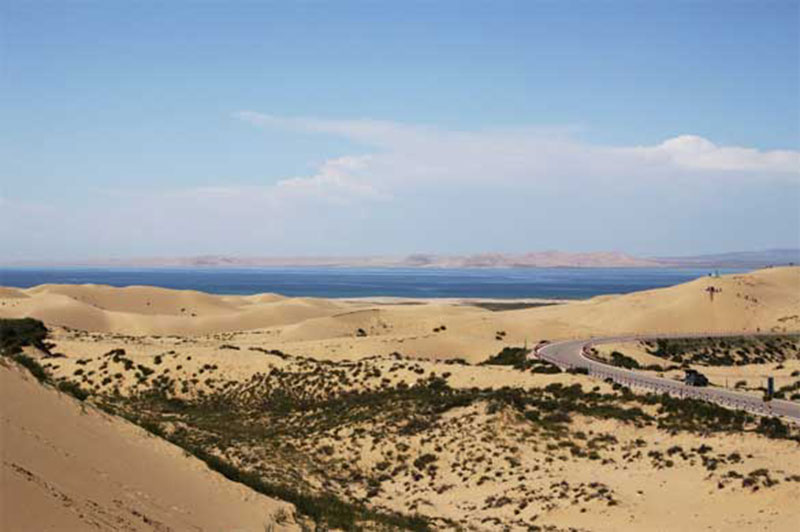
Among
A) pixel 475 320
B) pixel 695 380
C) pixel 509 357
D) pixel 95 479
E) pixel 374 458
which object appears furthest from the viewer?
pixel 475 320

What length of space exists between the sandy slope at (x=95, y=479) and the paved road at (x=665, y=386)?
18.8m

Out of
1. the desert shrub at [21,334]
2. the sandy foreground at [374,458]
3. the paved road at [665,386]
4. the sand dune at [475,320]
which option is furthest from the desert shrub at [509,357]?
the desert shrub at [21,334]

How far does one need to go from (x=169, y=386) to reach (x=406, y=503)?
2146cm

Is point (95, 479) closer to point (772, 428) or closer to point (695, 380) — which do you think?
point (772, 428)

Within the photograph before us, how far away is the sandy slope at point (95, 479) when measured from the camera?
8.65m

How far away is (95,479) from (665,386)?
2575cm

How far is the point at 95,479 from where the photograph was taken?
10.9 metres

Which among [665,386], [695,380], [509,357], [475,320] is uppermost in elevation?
[695,380]

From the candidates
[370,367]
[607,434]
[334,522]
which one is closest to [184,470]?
[334,522]

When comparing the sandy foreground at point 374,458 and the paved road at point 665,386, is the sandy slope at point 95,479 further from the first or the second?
the paved road at point 665,386

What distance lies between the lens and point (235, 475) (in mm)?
15492

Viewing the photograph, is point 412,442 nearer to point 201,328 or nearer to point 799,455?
point 799,455

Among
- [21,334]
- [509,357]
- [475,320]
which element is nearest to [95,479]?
[509,357]

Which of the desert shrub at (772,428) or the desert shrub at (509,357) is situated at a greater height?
the desert shrub at (772,428)
